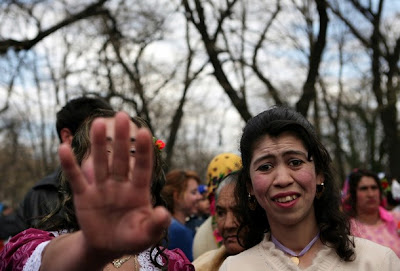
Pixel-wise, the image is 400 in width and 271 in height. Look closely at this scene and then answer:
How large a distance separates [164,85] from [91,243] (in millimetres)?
11620

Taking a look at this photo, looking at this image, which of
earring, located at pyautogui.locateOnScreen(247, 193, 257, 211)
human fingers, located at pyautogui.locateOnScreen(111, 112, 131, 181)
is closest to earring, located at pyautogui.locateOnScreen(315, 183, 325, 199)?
earring, located at pyautogui.locateOnScreen(247, 193, 257, 211)

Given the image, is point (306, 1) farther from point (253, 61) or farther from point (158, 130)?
point (158, 130)

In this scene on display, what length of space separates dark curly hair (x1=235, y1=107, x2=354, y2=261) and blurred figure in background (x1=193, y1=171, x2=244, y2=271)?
32 cm

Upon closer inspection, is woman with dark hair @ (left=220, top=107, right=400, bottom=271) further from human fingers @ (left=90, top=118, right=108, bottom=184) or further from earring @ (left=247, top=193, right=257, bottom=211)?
human fingers @ (left=90, top=118, right=108, bottom=184)

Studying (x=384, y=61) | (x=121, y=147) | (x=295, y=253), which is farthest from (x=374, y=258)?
(x=384, y=61)

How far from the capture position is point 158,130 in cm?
1817

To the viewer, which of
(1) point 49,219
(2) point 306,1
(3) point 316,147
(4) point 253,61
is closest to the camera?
(1) point 49,219

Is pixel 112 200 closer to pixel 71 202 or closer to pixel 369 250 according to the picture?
pixel 71 202

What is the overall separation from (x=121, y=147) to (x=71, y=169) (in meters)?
0.13

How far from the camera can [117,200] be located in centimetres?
128

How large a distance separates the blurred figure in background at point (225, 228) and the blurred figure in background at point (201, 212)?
2851 millimetres

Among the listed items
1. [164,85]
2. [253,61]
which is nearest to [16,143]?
[164,85]

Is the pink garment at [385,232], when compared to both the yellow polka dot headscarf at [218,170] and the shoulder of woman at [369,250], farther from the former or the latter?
the shoulder of woman at [369,250]

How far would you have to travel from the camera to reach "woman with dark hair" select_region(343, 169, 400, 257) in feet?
16.1
